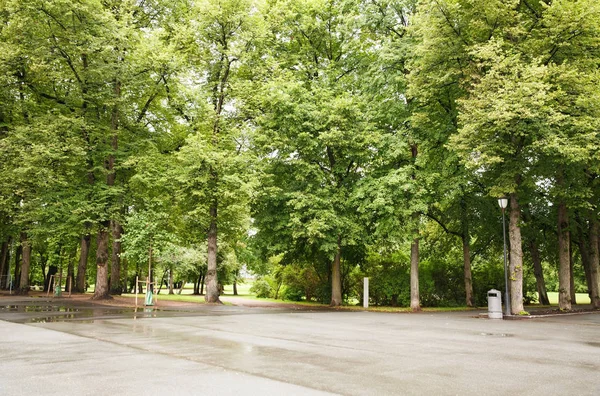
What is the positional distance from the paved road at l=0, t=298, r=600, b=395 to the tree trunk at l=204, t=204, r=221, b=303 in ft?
36.1

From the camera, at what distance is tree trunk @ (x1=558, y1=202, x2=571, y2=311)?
2294 centimetres

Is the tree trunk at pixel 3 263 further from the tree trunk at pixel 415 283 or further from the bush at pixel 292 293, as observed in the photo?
the tree trunk at pixel 415 283

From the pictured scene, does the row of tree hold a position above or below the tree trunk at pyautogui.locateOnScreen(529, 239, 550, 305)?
above

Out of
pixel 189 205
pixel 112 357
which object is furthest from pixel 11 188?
pixel 112 357

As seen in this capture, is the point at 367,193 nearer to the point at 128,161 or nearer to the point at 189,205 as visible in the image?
the point at 189,205

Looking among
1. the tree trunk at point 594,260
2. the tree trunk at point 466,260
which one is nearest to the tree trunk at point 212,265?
the tree trunk at point 466,260

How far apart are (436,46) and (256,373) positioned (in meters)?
19.0

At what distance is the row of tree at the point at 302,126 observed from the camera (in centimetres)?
2028

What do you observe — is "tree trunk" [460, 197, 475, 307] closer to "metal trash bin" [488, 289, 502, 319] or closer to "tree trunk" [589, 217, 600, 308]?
"tree trunk" [589, 217, 600, 308]

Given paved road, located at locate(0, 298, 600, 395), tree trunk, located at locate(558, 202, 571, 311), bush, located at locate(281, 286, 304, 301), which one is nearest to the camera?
paved road, located at locate(0, 298, 600, 395)

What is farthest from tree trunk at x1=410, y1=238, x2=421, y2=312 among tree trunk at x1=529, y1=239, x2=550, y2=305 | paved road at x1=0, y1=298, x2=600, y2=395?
tree trunk at x1=529, y1=239, x2=550, y2=305

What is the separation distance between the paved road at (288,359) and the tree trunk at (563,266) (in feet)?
30.8

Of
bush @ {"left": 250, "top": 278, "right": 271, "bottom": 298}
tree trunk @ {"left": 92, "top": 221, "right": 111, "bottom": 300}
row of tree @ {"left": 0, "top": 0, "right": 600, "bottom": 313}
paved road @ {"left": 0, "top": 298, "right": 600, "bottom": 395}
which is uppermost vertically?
row of tree @ {"left": 0, "top": 0, "right": 600, "bottom": 313}

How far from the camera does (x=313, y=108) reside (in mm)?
25250
